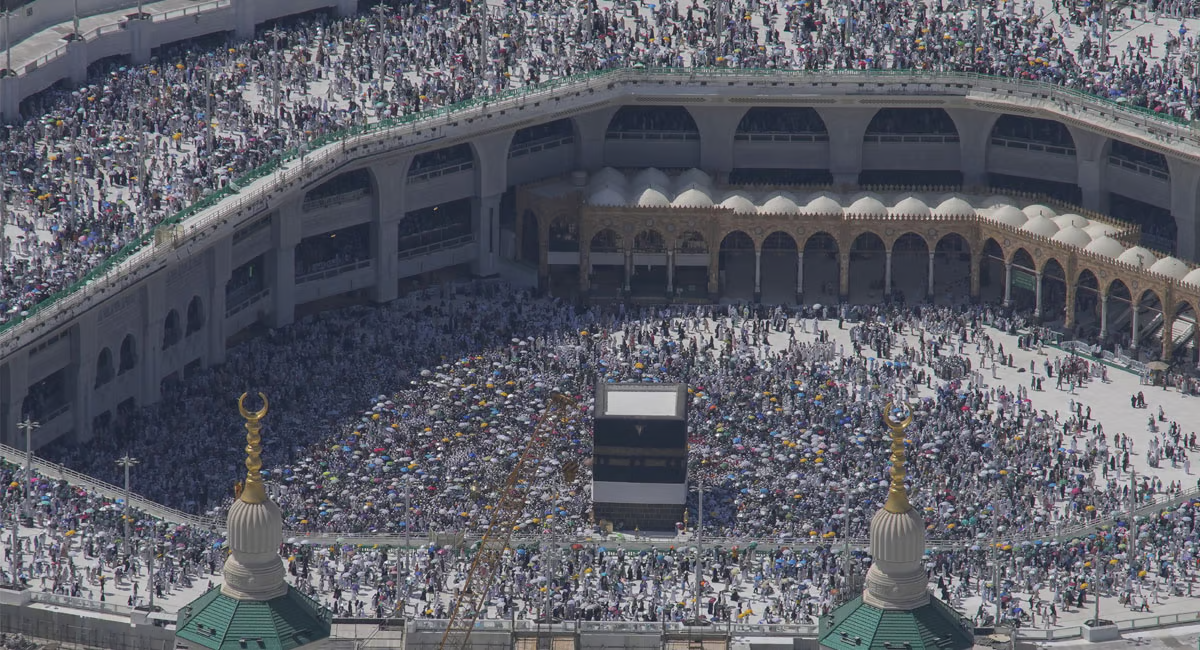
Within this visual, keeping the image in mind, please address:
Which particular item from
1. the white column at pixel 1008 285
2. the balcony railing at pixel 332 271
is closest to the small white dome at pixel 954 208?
the white column at pixel 1008 285

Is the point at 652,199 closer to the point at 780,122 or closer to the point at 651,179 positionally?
the point at 651,179

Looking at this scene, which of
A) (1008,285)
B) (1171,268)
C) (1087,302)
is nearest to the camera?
(1171,268)

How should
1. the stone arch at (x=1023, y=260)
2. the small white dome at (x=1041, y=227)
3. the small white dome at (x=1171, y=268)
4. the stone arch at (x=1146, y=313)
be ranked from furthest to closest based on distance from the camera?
1. the stone arch at (x=1023, y=260)
2. the small white dome at (x=1041, y=227)
3. the stone arch at (x=1146, y=313)
4. the small white dome at (x=1171, y=268)

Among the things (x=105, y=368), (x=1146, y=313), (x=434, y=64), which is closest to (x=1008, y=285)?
(x=1146, y=313)

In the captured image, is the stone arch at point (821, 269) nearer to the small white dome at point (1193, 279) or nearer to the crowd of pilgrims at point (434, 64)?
the crowd of pilgrims at point (434, 64)

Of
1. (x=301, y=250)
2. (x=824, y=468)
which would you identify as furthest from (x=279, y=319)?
(x=824, y=468)

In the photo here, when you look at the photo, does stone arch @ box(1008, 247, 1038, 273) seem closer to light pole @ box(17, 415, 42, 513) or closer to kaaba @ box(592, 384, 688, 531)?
kaaba @ box(592, 384, 688, 531)
